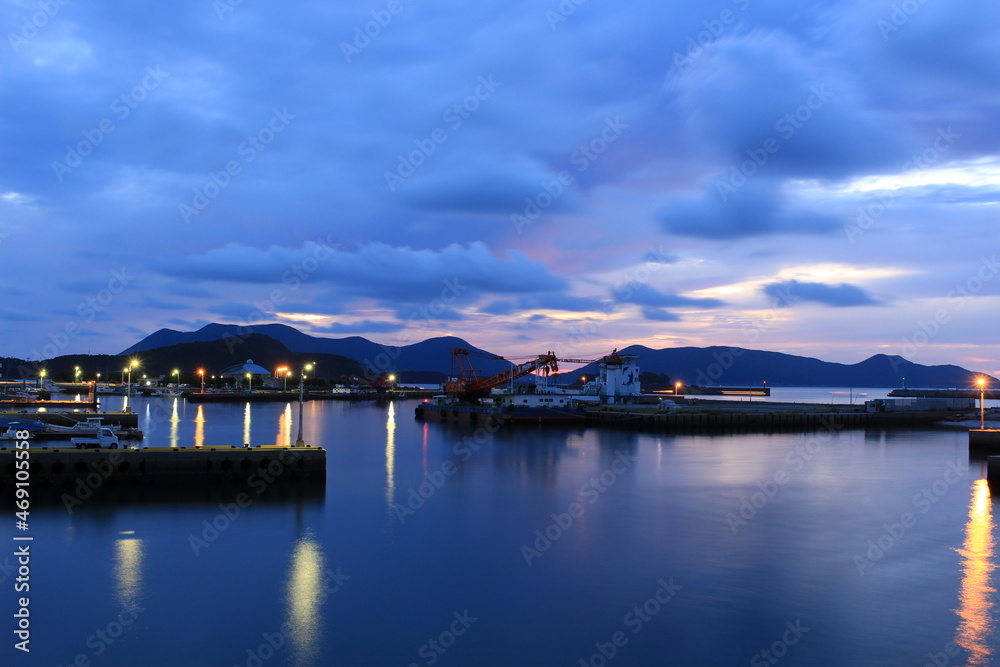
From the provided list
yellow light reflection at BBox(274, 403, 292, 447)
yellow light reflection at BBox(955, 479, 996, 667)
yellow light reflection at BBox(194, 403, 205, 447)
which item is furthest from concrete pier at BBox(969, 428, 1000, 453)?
yellow light reflection at BBox(194, 403, 205, 447)

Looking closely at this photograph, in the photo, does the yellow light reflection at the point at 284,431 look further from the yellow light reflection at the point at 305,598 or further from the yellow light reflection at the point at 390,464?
the yellow light reflection at the point at 305,598

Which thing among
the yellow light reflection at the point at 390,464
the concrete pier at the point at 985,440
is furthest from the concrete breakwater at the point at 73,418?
the concrete pier at the point at 985,440

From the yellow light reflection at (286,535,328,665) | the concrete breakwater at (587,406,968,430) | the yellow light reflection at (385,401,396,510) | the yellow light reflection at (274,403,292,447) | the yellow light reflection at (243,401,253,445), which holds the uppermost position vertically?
the concrete breakwater at (587,406,968,430)

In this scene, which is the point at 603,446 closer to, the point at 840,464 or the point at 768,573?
the point at 840,464

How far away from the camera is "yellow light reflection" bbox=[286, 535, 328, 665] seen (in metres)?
11.5

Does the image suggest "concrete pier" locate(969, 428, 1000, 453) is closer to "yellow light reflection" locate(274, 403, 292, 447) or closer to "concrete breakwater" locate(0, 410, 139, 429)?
"yellow light reflection" locate(274, 403, 292, 447)

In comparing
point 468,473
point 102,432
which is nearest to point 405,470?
point 468,473

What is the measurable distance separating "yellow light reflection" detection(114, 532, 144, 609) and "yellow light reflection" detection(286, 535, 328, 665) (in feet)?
9.73

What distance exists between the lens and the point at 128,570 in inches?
596

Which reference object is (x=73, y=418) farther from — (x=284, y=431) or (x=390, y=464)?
(x=390, y=464)

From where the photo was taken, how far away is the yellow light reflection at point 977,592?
1173 centimetres

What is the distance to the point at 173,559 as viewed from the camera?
15984mm

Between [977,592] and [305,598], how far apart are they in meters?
13.9

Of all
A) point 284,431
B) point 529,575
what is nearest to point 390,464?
point 284,431
